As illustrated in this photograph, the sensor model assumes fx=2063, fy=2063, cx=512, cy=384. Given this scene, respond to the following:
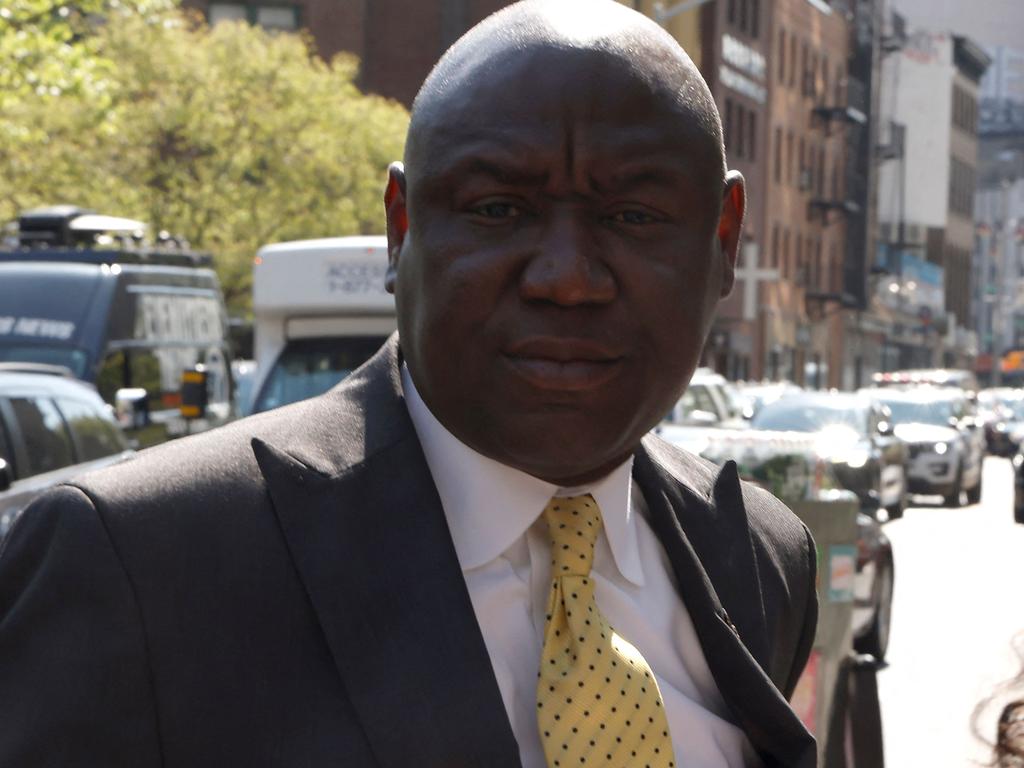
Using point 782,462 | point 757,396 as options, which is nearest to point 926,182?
point 757,396

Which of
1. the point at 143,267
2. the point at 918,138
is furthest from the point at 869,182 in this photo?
the point at 143,267

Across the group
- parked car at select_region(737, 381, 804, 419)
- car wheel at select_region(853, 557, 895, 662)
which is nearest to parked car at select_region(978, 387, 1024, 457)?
parked car at select_region(737, 381, 804, 419)

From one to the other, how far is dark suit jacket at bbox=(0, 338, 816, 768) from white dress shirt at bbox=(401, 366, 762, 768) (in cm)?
6

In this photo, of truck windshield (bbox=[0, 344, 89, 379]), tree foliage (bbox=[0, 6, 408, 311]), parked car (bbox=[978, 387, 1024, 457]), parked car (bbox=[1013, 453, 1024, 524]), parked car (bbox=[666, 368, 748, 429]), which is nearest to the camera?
truck windshield (bbox=[0, 344, 89, 379])

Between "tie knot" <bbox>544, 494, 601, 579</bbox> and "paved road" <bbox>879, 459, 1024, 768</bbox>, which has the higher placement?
"tie knot" <bbox>544, 494, 601, 579</bbox>

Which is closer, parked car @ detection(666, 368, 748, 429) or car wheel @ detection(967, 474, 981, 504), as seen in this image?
parked car @ detection(666, 368, 748, 429)

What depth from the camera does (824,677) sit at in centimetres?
670

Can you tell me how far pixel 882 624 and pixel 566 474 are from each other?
38.3ft

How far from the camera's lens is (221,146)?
116 ft

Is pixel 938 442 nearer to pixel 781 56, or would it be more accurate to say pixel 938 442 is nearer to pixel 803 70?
pixel 781 56

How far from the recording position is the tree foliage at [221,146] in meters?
33.5

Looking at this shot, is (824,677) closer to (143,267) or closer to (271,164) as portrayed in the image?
(143,267)

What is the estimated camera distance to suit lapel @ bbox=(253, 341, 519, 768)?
6.20ft

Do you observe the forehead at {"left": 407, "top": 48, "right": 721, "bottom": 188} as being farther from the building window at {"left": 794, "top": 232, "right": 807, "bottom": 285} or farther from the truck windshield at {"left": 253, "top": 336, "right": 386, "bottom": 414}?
the building window at {"left": 794, "top": 232, "right": 807, "bottom": 285}
